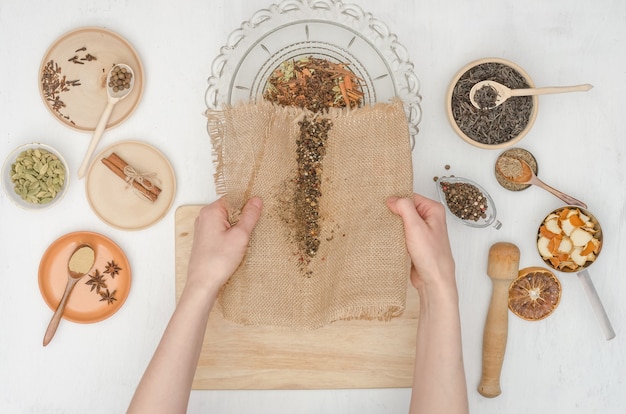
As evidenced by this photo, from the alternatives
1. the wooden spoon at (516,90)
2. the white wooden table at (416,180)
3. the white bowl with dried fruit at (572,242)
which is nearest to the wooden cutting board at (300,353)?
the white wooden table at (416,180)

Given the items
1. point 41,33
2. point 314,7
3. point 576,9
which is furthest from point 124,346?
point 576,9

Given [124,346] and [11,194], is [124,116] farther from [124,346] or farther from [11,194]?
[124,346]

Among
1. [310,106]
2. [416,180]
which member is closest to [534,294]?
[416,180]

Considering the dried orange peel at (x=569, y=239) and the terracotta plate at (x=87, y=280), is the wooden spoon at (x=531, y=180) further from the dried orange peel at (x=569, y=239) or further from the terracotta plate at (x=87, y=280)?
the terracotta plate at (x=87, y=280)

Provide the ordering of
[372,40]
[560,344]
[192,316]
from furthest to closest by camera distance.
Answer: [560,344] → [372,40] → [192,316]

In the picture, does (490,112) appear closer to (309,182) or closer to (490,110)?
(490,110)

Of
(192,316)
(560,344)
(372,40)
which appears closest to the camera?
(192,316)
